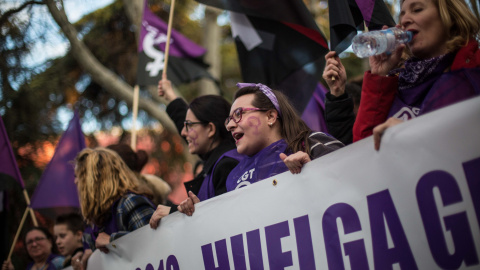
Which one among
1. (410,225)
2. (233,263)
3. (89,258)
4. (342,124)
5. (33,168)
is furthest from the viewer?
(33,168)

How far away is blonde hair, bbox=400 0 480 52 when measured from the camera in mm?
2451

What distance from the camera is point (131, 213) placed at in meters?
3.88

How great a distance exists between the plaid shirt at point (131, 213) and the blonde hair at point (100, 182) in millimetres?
80

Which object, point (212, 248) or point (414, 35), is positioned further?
point (212, 248)

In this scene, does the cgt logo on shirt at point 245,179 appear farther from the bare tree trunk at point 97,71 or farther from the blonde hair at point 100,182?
the bare tree trunk at point 97,71

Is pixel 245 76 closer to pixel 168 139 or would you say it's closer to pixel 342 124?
pixel 342 124

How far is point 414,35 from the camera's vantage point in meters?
2.53

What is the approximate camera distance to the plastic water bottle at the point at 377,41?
2385mm

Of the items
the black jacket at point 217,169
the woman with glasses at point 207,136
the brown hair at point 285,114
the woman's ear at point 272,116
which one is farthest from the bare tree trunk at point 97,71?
the woman's ear at point 272,116

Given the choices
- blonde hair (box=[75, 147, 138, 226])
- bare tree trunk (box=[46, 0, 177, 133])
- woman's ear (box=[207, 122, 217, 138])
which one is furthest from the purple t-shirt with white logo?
bare tree trunk (box=[46, 0, 177, 133])

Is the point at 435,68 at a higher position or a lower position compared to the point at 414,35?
lower

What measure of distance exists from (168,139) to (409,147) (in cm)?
1152

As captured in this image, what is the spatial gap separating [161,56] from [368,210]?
14.5 feet

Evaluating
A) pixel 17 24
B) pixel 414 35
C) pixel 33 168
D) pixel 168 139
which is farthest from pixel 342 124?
pixel 168 139
